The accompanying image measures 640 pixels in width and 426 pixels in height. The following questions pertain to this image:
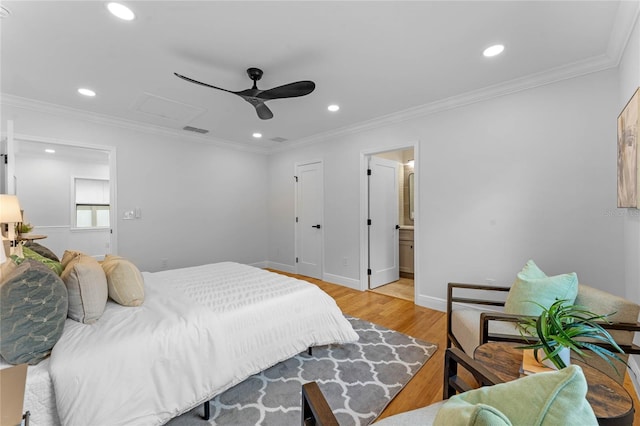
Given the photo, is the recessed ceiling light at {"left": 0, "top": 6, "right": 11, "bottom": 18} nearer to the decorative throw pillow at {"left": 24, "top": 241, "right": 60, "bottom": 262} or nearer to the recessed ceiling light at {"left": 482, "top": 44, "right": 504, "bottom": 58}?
the decorative throw pillow at {"left": 24, "top": 241, "right": 60, "bottom": 262}

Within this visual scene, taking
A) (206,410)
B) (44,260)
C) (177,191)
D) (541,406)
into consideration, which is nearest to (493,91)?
(541,406)

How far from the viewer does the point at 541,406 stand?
569 mm

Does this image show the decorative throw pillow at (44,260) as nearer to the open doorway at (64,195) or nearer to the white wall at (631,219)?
the open doorway at (64,195)

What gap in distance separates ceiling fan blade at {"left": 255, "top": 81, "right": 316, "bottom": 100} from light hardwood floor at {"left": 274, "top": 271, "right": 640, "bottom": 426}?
2.46 metres

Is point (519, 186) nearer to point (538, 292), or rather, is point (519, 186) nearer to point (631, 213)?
point (631, 213)

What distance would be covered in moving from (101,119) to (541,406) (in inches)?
196

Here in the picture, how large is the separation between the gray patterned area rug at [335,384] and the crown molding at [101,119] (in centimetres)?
389

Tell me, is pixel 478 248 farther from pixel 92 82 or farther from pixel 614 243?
pixel 92 82

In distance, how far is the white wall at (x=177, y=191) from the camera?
11.9ft

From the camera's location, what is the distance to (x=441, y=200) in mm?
3311

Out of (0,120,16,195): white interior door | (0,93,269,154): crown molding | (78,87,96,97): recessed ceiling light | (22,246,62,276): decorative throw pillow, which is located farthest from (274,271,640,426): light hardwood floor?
(78,87,96,97): recessed ceiling light

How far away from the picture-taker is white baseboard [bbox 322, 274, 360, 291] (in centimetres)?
425

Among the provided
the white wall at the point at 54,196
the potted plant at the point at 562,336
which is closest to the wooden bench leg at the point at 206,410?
the potted plant at the point at 562,336

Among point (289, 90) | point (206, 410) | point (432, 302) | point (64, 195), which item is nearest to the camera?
point (206, 410)
